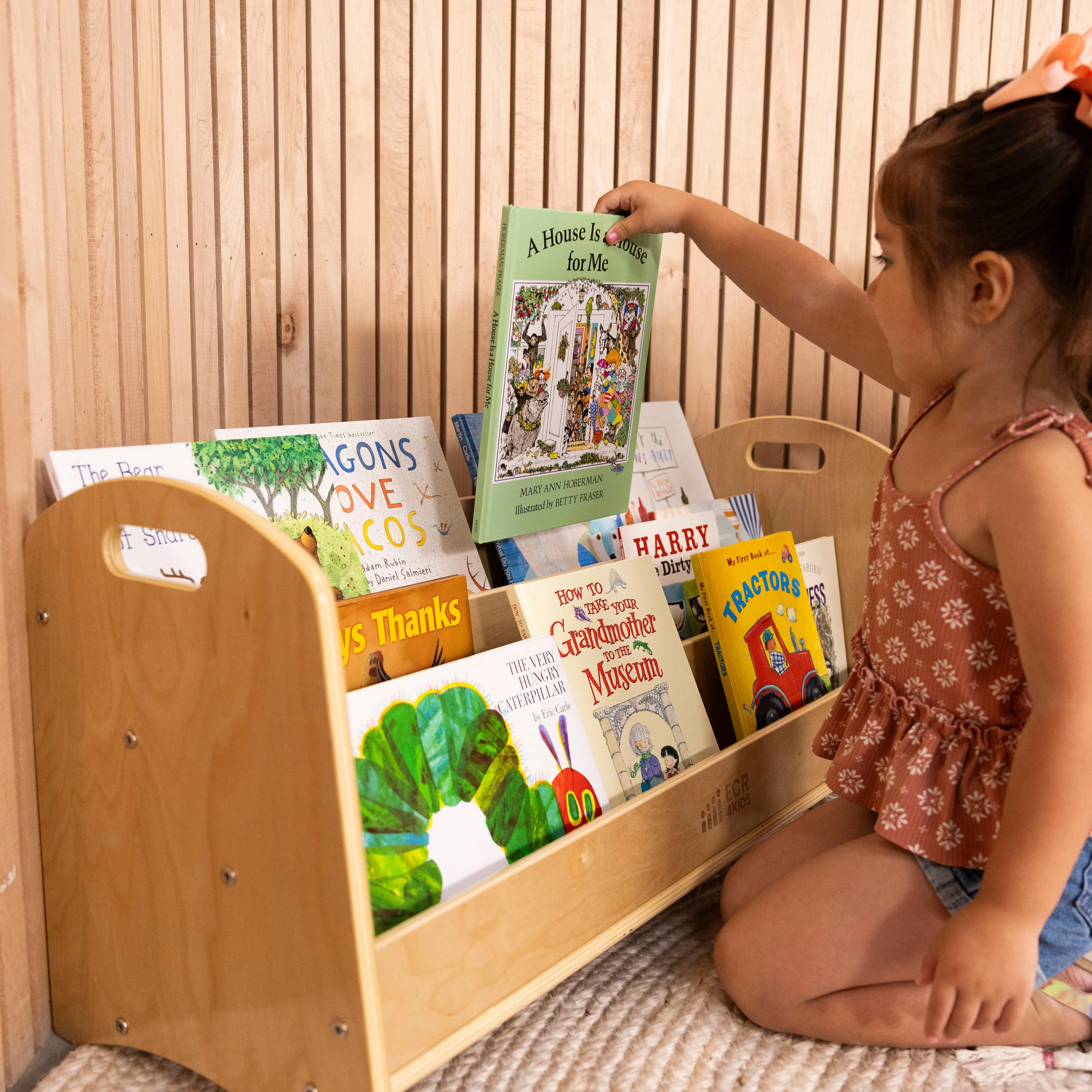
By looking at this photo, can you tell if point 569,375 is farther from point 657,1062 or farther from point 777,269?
point 657,1062

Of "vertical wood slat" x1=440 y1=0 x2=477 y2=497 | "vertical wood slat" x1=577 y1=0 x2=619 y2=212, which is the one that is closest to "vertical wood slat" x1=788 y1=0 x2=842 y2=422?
"vertical wood slat" x1=577 y1=0 x2=619 y2=212

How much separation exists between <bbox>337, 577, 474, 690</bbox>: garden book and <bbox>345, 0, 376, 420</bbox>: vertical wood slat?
43cm

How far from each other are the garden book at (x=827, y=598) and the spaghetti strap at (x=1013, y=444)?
47 centimetres

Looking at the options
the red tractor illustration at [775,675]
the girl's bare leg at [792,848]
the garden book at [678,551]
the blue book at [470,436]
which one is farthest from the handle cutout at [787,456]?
the girl's bare leg at [792,848]

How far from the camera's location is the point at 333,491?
113cm

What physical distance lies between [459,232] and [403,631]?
2.22ft

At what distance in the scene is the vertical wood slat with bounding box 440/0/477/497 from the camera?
1.36 metres

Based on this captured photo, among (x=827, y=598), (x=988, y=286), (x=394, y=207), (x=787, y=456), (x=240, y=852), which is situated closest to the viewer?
(x=240, y=852)

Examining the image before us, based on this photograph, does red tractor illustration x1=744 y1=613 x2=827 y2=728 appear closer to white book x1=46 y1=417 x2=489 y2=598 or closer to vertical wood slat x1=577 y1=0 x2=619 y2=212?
white book x1=46 y1=417 x2=489 y2=598

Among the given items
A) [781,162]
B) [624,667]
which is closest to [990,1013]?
[624,667]

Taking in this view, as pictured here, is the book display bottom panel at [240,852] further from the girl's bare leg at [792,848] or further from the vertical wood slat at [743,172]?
the vertical wood slat at [743,172]

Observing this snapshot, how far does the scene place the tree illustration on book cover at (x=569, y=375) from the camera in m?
1.16


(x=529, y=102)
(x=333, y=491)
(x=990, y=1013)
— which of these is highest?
(x=529, y=102)

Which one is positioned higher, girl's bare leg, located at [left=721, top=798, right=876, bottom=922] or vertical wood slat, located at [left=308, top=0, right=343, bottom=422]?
vertical wood slat, located at [left=308, top=0, right=343, bottom=422]
